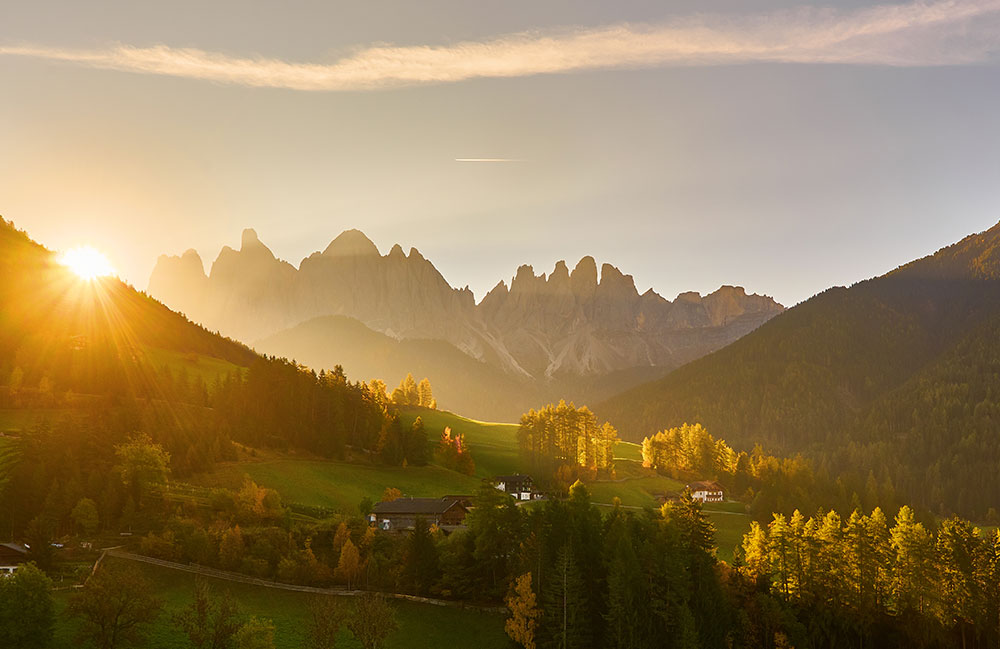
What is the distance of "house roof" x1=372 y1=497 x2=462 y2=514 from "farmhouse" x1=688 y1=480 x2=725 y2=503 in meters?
64.0

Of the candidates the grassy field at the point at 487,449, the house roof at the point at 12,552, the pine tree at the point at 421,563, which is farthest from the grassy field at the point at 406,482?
the house roof at the point at 12,552

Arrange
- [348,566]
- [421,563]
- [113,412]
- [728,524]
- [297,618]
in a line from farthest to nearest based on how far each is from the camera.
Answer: [728,524]
[113,412]
[421,563]
[348,566]
[297,618]

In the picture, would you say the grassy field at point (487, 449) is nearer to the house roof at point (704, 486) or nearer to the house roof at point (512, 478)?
the house roof at point (512, 478)

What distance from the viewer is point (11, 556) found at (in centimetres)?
6638

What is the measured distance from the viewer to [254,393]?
5266 inches

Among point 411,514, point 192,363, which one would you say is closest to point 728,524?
point 411,514

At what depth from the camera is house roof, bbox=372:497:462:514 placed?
326 ft

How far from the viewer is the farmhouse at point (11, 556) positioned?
213 ft

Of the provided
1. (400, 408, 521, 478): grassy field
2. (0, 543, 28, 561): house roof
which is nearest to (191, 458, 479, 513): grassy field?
(400, 408, 521, 478): grassy field

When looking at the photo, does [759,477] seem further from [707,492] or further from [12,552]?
[12,552]

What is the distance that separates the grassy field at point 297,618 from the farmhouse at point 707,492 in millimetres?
87350

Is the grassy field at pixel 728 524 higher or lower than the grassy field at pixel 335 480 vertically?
lower

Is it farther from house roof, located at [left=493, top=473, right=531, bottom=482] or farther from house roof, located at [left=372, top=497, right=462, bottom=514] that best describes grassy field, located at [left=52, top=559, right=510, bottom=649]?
house roof, located at [left=493, top=473, right=531, bottom=482]

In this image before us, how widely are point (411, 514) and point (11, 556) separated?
47.3m
